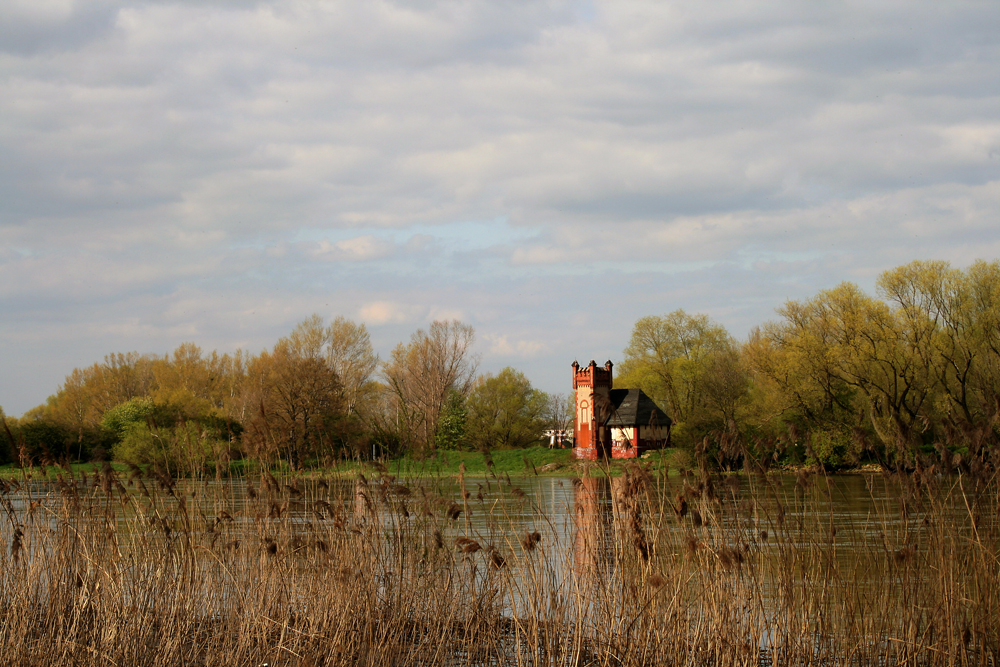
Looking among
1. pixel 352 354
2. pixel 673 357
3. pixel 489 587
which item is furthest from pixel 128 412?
pixel 489 587

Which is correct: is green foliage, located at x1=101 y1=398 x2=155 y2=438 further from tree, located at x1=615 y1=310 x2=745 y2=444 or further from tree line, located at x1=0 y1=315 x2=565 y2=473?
tree, located at x1=615 y1=310 x2=745 y2=444

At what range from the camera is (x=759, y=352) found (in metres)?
39.5

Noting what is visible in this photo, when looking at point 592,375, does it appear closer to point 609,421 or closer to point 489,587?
point 609,421

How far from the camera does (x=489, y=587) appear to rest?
228 inches

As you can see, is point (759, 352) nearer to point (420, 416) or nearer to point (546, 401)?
point (420, 416)

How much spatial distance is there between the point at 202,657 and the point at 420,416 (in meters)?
2.14

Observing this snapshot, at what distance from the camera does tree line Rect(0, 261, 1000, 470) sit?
6344mm

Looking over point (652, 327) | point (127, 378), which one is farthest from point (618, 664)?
point (127, 378)

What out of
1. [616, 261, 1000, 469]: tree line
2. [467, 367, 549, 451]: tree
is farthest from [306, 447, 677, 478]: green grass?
[467, 367, 549, 451]: tree

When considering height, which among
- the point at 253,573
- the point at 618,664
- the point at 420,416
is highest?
the point at 420,416

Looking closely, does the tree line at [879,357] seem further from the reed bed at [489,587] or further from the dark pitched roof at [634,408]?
the reed bed at [489,587]

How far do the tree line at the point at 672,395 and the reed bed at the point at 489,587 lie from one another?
15.8 inches

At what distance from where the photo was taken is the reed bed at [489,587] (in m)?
4.71

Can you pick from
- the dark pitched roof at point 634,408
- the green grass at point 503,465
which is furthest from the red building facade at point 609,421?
the green grass at point 503,465
